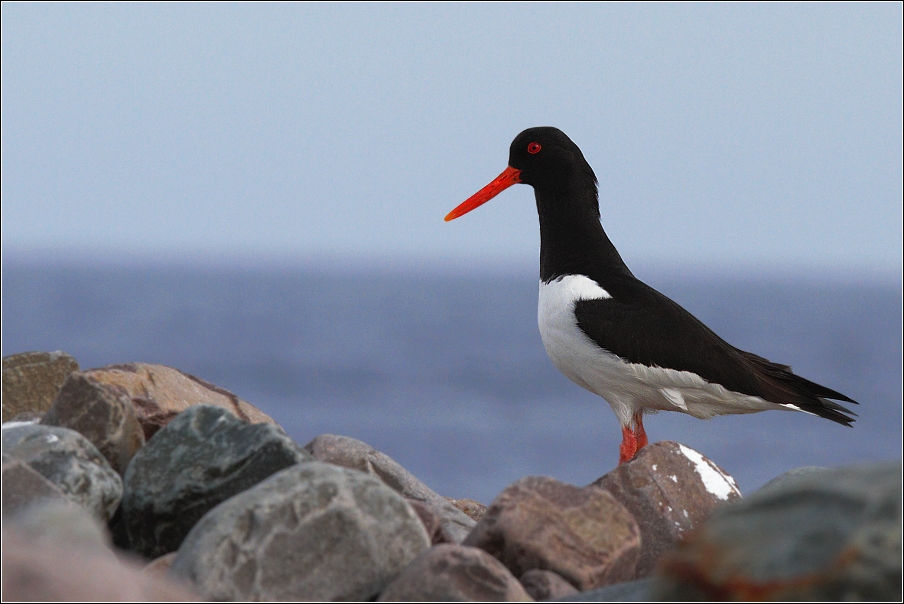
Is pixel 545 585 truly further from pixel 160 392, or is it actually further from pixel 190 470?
pixel 160 392

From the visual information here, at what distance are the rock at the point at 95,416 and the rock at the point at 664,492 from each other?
2328 mm

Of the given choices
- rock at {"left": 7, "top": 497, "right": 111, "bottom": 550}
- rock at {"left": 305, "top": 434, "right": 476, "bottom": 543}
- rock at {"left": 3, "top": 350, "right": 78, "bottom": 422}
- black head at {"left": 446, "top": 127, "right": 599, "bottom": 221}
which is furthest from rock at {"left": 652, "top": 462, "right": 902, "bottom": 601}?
black head at {"left": 446, "top": 127, "right": 599, "bottom": 221}

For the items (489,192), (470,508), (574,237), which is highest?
(489,192)

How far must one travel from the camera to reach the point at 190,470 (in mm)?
4793

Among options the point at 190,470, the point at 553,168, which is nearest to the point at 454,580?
the point at 190,470

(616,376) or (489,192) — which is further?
(489,192)

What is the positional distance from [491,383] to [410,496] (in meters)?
59.3

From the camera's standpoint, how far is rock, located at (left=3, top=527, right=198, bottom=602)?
3.48m

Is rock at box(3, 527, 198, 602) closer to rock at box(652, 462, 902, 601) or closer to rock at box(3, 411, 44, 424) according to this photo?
rock at box(652, 462, 902, 601)

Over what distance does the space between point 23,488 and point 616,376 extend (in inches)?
166

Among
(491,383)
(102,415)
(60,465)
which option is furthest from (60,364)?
(491,383)

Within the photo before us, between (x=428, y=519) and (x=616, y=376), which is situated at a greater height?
(x=616, y=376)

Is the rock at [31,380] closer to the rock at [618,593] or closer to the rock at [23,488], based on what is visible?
the rock at [23,488]

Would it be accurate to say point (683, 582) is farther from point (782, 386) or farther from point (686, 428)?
point (686, 428)
